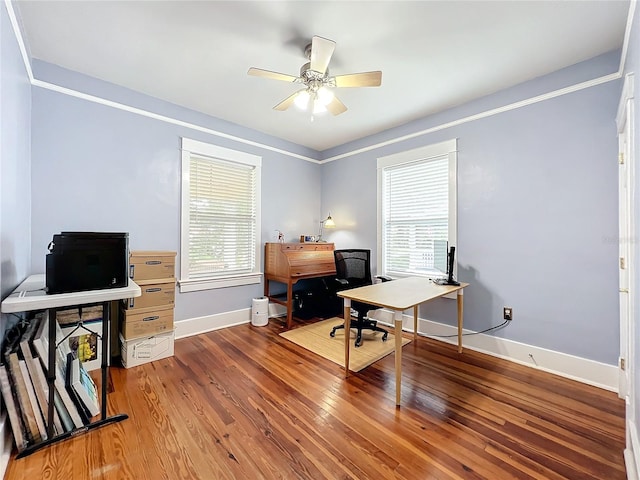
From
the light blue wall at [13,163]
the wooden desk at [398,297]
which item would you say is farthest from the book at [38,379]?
the wooden desk at [398,297]

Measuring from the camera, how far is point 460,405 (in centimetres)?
196

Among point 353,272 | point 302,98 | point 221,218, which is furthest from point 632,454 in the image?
point 221,218

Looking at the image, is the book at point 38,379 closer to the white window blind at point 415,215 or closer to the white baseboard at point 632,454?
the white baseboard at point 632,454

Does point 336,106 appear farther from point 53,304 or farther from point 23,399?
point 23,399

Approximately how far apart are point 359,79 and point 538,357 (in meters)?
2.94

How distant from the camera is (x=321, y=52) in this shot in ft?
6.09

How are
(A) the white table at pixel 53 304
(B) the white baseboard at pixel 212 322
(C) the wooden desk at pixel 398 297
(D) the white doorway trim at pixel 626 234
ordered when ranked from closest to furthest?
1. (A) the white table at pixel 53 304
2. (D) the white doorway trim at pixel 626 234
3. (C) the wooden desk at pixel 398 297
4. (B) the white baseboard at pixel 212 322

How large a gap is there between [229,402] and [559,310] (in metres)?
2.92

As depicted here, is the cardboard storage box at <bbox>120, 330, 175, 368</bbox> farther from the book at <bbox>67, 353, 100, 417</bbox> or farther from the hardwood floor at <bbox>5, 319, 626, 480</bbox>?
the book at <bbox>67, 353, 100, 417</bbox>

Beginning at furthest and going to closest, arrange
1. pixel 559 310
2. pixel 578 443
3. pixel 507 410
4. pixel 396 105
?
pixel 396 105, pixel 559 310, pixel 507 410, pixel 578 443

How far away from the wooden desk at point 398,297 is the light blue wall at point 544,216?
421 millimetres

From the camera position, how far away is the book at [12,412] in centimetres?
145

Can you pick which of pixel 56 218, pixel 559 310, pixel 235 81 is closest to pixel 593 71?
pixel 559 310

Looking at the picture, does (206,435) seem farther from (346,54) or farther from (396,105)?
(396,105)
